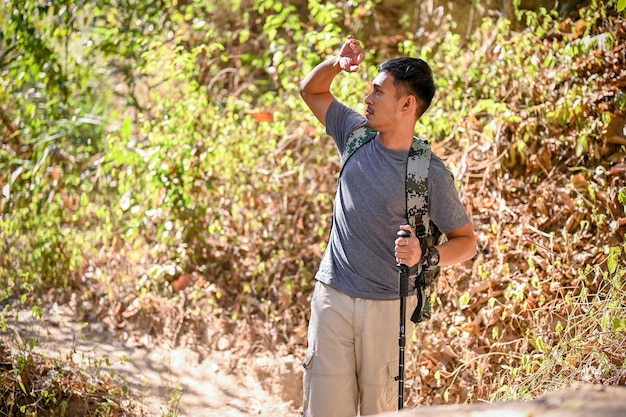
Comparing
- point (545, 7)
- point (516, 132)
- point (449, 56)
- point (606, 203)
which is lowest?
point (606, 203)

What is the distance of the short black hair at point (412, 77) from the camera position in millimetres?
3572

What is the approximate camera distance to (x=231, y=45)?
28.9ft

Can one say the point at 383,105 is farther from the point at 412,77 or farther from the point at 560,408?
the point at 560,408

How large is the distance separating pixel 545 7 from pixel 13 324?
514 centimetres

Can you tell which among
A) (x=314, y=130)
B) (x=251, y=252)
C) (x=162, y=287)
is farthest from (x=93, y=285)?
(x=314, y=130)

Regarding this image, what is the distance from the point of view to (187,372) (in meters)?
5.89

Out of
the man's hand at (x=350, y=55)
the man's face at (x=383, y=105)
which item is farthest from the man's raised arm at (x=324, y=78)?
the man's face at (x=383, y=105)

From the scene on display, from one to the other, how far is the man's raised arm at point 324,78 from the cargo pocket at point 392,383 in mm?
1258

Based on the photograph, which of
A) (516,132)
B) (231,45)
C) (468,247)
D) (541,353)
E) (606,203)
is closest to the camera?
(468,247)

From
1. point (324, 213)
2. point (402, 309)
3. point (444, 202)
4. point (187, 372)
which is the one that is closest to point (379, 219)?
point (444, 202)

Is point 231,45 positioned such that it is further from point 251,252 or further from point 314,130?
point 251,252

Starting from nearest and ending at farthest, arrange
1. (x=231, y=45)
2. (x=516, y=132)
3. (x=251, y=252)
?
(x=516, y=132) → (x=251, y=252) → (x=231, y=45)

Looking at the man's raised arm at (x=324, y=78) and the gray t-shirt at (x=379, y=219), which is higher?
the man's raised arm at (x=324, y=78)

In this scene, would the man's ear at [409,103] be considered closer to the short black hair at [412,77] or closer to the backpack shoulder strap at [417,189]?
the short black hair at [412,77]
